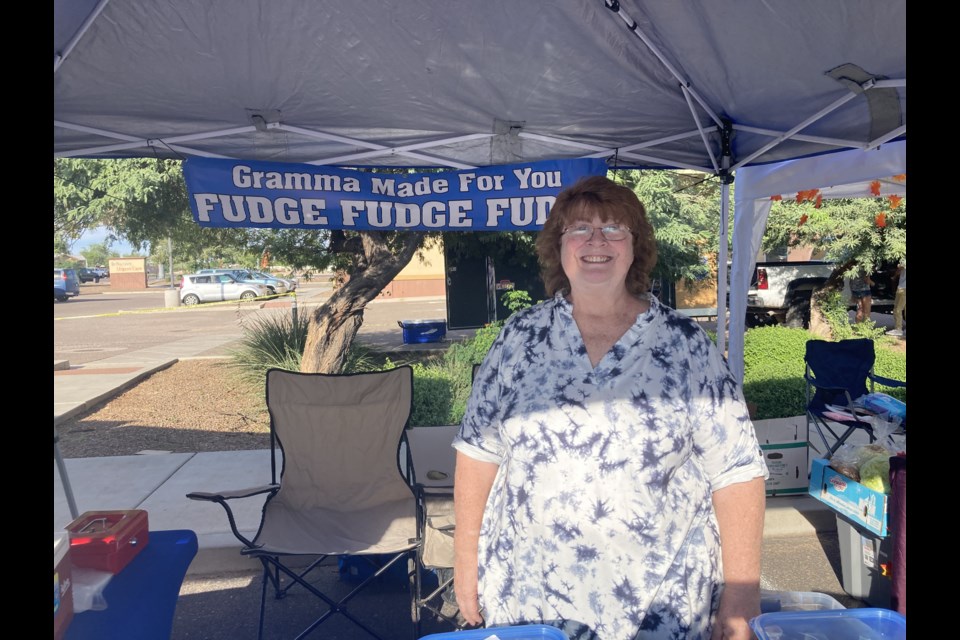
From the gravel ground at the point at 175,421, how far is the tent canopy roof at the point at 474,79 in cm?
325

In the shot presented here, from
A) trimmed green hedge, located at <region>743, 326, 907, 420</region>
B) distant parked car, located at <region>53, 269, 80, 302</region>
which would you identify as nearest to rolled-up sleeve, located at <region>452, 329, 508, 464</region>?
trimmed green hedge, located at <region>743, 326, 907, 420</region>

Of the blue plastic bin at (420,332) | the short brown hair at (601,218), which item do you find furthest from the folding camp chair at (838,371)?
the blue plastic bin at (420,332)

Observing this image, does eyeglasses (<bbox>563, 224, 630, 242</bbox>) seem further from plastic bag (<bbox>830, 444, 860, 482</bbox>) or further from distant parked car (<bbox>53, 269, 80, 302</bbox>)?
distant parked car (<bbox>53, 269, 80, 302</bbox>)

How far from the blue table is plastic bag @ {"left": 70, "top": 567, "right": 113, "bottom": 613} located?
1 centimetres

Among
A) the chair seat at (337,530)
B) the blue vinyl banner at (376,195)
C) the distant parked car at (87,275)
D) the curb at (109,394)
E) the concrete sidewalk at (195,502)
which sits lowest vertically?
the concrete sidewalk at (195,502)

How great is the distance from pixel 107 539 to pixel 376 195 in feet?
8.12

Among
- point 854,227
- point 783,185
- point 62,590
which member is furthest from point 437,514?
point 854,227

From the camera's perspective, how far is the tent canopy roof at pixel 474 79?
8.21ft

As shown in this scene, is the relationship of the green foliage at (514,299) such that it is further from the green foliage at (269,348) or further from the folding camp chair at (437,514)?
the folding camp chair at (437,514)

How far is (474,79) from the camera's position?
3113mm

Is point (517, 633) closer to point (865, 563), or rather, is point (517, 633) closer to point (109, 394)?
point (865, 563)

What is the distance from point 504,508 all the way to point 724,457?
0.54 meters

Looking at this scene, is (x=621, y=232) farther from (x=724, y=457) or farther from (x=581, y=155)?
(x=581, y=155)
